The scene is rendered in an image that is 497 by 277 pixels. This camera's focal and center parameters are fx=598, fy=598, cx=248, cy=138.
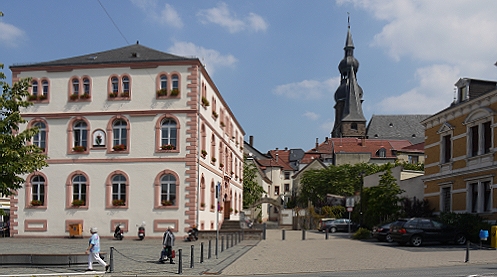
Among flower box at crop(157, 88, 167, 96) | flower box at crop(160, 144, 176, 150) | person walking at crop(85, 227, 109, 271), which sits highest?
flower box at crop(157, 88, 167, 96)

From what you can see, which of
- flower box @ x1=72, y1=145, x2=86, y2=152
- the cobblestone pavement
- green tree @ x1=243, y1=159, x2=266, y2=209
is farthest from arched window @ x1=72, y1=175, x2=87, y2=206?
green tree @ x1=243, y1=159, x2=266, y2=209

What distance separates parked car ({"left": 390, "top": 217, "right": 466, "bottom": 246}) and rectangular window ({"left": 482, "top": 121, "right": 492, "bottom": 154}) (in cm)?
478

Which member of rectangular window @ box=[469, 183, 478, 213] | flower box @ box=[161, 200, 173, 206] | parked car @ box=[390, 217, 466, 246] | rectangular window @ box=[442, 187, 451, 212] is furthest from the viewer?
flower box @ box=[161, 200, 173, 206]

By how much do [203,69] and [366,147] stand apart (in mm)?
73355

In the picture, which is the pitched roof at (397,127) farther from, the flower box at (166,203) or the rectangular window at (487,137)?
the rectangular window at (487,137)

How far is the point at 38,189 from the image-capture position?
37469 mm

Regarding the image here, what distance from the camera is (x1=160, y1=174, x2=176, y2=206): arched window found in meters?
36.2

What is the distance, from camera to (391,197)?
134 feet

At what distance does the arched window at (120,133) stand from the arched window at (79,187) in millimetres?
2984

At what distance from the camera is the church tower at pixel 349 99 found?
129625 mm

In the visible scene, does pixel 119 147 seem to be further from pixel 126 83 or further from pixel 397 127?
pixel 397 127

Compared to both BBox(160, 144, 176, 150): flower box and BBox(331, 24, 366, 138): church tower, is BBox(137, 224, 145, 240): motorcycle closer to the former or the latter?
BBox(160, 144, 176, 150): flower box

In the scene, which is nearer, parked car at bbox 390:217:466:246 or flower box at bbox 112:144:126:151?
parked car at bbox 390:217:466:246

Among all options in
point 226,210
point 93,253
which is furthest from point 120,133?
point 93,253
